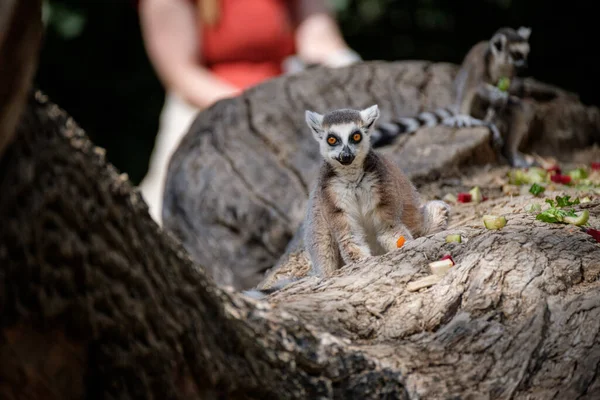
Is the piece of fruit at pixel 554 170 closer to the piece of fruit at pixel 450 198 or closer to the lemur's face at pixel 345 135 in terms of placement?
the piece of fruit at pixel 450 198

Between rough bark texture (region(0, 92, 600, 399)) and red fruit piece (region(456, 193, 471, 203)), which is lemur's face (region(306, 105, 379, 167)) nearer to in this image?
rough bark texture (region(0, 92, 600, 399))

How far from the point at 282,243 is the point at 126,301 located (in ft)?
10.8

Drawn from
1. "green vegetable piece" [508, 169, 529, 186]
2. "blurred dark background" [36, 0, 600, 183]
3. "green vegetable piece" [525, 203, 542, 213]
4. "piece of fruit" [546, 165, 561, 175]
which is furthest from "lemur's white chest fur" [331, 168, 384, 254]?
"blurred dark background" [36, 0, 600, 183]

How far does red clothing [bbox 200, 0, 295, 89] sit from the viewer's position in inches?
271

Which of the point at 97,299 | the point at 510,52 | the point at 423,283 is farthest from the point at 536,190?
the point at 97,299

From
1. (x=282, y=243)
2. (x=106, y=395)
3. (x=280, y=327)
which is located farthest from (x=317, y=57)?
(x=106, y=395)

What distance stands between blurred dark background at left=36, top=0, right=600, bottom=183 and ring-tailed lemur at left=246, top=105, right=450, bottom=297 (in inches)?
251

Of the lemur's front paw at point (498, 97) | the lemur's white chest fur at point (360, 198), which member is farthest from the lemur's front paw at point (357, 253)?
the lemur's front paw at point (498, 97)

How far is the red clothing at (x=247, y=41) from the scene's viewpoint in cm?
688

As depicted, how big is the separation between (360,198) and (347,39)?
711 cm

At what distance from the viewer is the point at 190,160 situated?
563cm

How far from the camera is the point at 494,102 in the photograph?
5.44m

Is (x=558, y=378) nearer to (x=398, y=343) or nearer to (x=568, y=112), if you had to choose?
(x=398, y=343)

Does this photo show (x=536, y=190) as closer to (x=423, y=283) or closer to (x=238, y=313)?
(x=423, y=283)
